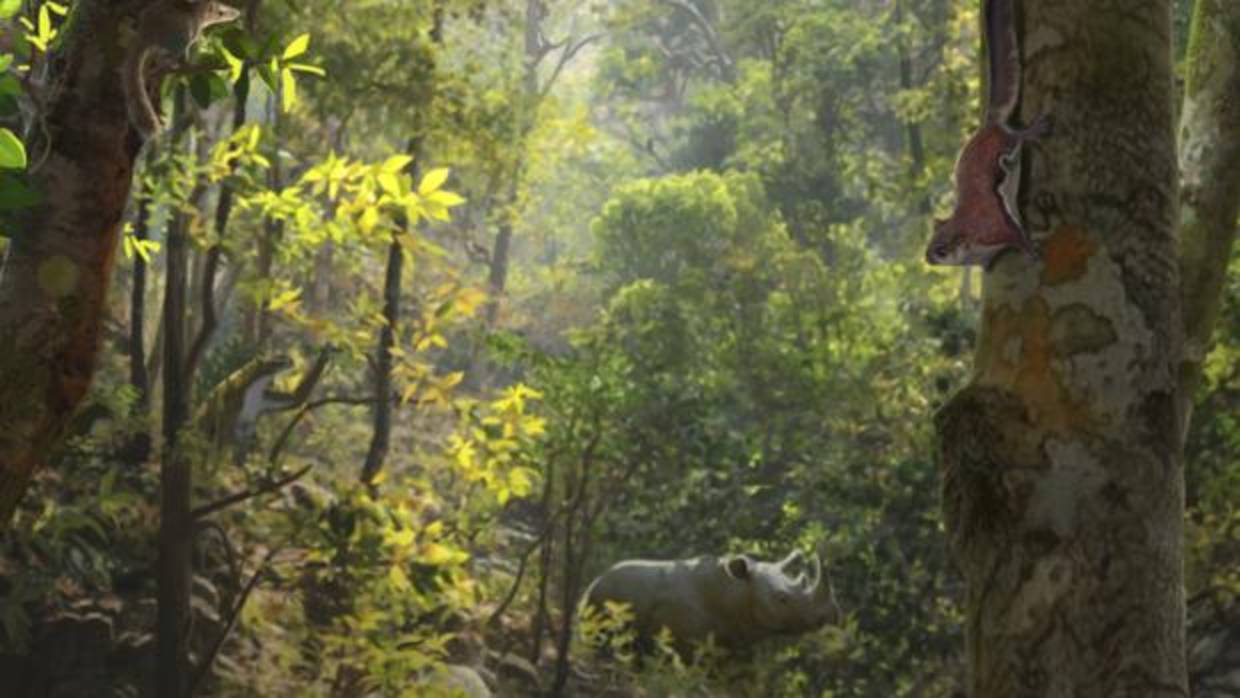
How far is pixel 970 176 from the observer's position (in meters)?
1.94

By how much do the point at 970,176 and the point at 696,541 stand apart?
10.9 metres

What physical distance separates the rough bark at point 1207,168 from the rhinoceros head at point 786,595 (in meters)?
7.39

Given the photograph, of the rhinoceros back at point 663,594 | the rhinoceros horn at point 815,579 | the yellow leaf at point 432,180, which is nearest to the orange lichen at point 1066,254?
the yellow leaf at point 432,180

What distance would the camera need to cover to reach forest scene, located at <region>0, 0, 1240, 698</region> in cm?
187

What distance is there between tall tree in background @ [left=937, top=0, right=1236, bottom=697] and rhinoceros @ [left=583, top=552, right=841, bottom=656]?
865cm

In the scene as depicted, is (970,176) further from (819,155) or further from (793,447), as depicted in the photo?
(819,155)

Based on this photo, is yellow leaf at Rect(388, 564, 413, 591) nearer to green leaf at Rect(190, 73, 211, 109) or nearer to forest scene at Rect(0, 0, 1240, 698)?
forest scene at Rect(0, 0, 1240, 698)

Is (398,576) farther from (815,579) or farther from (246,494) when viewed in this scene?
(815,579)

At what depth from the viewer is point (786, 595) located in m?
10.5

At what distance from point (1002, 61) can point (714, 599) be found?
928 centimetres

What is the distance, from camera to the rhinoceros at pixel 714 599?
34.3 ft

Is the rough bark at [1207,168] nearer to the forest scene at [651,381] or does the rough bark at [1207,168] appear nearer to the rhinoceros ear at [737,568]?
the forest scene at [651,381]

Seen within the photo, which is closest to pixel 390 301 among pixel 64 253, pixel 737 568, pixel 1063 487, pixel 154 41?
pixel 737 568

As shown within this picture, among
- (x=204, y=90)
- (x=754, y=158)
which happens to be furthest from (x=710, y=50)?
(x=204, y=90)
